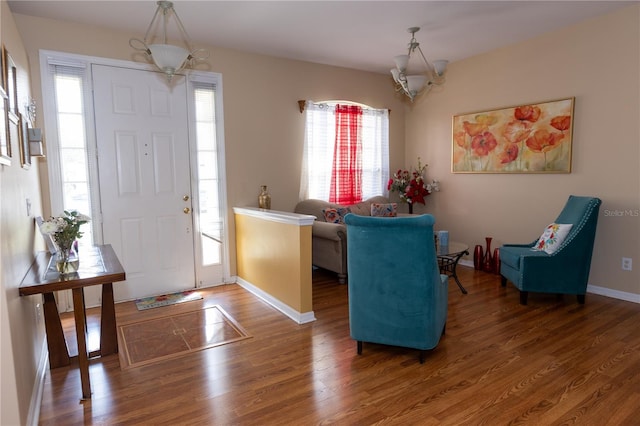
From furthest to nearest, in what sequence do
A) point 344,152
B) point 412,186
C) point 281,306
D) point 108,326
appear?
point 412,186
point 344,152
point 281,306
point 108,326

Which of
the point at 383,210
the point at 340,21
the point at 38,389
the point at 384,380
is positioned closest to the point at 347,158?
the point at 383,210

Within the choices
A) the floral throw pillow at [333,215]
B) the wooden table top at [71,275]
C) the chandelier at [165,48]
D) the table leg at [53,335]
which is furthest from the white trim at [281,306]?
the chandelier at [165,48]

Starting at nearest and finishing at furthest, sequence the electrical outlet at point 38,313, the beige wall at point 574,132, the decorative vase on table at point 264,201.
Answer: the electrical outlet at point 38,313
the beige wall at point 574,132
the decorative vase on table at point 264,201

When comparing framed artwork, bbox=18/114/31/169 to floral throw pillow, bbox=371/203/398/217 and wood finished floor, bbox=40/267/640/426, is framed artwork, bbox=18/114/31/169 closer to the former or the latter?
wood finished floor, bbox=40/267/640/426

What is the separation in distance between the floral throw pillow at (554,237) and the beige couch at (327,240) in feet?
6.60

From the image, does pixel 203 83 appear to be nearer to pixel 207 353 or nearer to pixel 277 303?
pixel 277 303

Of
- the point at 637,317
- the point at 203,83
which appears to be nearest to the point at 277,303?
the point at 203,83

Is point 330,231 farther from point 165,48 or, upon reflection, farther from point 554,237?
point 165,48

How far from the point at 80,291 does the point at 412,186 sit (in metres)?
4.30

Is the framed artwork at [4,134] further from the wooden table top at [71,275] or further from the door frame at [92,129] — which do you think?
the door frame at [92,129]

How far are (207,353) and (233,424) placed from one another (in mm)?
894

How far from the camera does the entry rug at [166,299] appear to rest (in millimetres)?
3922

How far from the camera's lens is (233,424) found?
2078mm

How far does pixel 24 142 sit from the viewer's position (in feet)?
8.82
